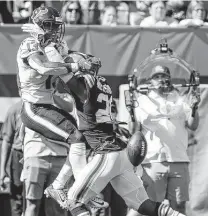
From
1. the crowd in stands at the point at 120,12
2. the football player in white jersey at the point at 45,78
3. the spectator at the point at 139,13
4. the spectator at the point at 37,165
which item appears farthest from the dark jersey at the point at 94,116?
the spectator at the point at 139,13

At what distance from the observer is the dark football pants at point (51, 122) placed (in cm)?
632

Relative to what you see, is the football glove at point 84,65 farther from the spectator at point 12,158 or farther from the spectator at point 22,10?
the spectator at point 22,10

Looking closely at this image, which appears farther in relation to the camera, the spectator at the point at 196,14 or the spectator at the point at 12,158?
the spectator at the point at 196,14

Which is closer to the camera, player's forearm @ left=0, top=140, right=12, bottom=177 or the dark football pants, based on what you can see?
the dark football pants

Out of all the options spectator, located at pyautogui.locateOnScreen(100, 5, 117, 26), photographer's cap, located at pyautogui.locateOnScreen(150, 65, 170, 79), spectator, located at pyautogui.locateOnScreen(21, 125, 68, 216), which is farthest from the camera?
spectator, located at pyautogui.locateOnScreen(100, 5, 117, 26)

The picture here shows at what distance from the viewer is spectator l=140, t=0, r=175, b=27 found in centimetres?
893

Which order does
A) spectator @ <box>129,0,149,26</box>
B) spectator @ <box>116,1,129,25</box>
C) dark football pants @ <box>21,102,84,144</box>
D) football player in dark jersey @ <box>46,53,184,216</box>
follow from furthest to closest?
spectator @ <box>129,0,149,26</box> → spectator @ <box>116,1,129,25</box> → dark football pants @ <box>21,102,84,144</box> → football player in dark jersey @ <box>46,53,184,216</box>

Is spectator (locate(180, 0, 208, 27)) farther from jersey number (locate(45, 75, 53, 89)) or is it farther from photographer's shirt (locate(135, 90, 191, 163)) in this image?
jersey number (locate(45, 75, 53, 89))

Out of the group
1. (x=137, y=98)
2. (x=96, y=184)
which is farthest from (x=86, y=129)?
(x=137, y=98)

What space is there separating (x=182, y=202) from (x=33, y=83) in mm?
2173

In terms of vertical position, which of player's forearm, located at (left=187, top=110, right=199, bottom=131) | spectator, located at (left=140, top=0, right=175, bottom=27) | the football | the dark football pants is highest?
spectator, located at (left=140, top=0, right=175, bottom=27)

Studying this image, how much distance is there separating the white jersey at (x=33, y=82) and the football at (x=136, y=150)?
0.87 metres

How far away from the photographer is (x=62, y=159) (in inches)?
291

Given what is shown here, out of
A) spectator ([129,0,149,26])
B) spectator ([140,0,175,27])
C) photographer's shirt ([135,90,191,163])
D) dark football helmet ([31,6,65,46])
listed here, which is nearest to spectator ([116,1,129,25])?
spectator ([129,0,149,26])
